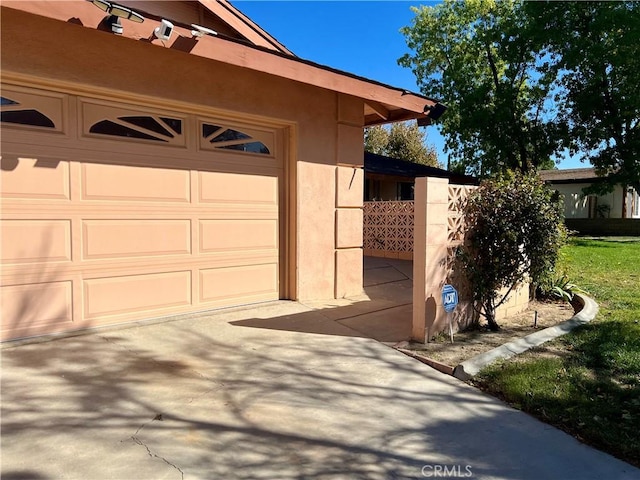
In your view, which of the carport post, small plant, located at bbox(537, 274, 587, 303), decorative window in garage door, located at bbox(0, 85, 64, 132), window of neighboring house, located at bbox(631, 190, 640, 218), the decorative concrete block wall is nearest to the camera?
decorative window in garage door, located at bbox(0, 85, 64, 132)

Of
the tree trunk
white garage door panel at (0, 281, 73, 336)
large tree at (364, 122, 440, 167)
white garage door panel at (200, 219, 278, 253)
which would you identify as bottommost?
the tree trunk

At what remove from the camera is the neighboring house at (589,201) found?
2828 centimetres

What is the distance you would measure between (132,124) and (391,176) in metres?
12.1

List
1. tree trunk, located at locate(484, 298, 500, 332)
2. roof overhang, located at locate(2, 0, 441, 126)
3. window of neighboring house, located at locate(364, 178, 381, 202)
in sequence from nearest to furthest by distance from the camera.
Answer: roof overhang, located at locate(2, 0, 441, 126) → tree trunk, located at locate(484, 298, 500, 332) → window of neighboring house, located at locate(364, 178, 381, 202)

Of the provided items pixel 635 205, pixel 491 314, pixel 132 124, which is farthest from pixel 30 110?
pixel 635 205

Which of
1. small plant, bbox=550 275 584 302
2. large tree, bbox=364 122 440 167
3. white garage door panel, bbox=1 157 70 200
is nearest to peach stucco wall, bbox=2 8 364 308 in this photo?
white garage door panel, bbox=1 157 70 200

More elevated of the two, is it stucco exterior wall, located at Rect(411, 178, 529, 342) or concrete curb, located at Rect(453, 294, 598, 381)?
stucco exterior wall, located at Rect(411, 178, 529, 342)

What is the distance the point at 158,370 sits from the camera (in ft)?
12.9

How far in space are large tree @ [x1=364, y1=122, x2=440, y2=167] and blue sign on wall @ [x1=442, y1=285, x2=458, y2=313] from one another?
86.5ft

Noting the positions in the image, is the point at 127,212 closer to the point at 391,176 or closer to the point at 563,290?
the point at 563,290

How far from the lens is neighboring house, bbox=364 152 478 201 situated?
16.2 metres

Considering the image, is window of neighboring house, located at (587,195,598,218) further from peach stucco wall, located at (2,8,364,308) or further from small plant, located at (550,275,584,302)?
peach stucco wall, located at (2,8,364,308)

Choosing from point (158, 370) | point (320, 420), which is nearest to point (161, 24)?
point (158, 370)

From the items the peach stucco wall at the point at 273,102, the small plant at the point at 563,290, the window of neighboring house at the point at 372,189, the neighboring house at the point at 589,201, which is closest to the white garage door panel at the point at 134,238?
the peach stucco wall at the point at 273,102
